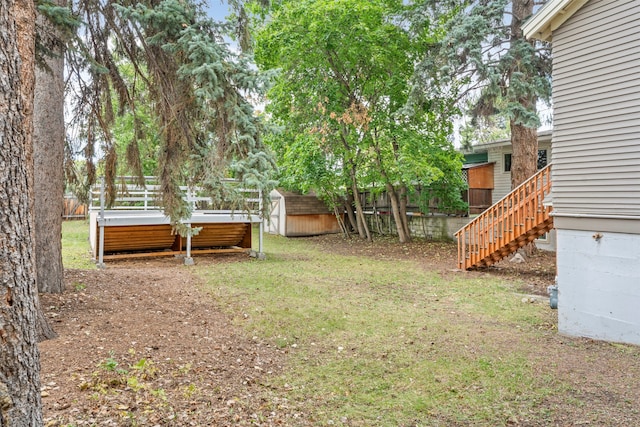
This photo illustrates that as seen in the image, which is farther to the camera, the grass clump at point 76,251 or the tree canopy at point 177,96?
the grass clump at point 76,251

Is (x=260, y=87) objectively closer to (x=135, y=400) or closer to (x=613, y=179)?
(x=135, y=400)

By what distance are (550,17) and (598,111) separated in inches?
58.0

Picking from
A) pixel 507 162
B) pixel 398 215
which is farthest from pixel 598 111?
pixel 507 162

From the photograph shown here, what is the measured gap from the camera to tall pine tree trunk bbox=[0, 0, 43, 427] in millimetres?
1966

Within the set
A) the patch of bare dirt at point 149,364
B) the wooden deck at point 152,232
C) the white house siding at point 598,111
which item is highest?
A: the white house siding at point 598,111

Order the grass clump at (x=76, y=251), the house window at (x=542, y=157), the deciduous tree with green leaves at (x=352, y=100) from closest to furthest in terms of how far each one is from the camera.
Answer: the grass clump at (x=76, y=251), the deciduous tree with green leaves at (x=352, y=100), the house window at (x=542, y=157)

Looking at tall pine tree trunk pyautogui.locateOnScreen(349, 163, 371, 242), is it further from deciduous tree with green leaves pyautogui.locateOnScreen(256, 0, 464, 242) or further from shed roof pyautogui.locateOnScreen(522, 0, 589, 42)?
shed roof pyautogui.locateOnScreen(522, 0, 589, 42)

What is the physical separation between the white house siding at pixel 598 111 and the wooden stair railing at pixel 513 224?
9.30 feet

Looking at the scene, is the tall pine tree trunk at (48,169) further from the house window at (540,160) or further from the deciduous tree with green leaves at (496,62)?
the house window at (540,160)

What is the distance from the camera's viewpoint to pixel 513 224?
9.22m

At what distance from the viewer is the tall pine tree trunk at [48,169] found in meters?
5.76

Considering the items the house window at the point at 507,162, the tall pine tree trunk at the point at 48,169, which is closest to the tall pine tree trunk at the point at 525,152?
the house window at the point at 507,162

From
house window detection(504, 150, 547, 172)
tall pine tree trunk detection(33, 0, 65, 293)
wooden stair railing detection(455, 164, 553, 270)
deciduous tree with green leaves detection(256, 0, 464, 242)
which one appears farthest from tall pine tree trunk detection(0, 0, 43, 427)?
house window detection(504, 150, 547, 172)

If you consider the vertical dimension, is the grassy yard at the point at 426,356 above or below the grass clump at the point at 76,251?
below
